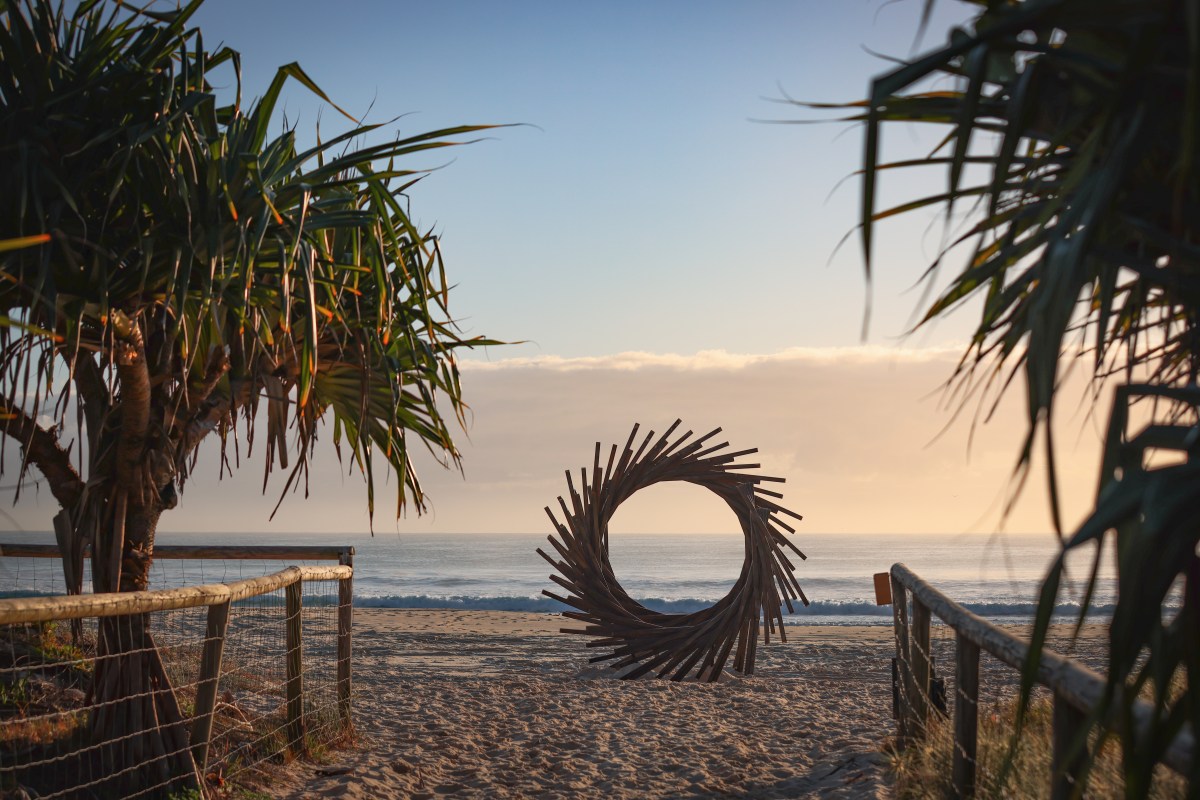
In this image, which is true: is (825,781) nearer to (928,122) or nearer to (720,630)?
(720,630)

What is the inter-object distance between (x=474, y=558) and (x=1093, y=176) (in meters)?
38.6

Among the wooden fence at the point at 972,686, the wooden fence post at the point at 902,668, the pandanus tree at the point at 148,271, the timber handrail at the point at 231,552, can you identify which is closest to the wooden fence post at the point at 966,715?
the wooden fence at the point at 972,686

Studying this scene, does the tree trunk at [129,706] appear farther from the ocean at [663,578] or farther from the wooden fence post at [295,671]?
the ocean at [663,578]

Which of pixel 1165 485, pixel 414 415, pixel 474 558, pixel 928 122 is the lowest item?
pixel 474 558

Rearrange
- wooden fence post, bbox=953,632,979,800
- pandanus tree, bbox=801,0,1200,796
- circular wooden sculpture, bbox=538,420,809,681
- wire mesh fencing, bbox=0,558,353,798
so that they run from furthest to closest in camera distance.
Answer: circular wooden sculpture, bbox=538,420,809,681 → wire mesh fencing, bbox=0,558,353,798 → wooden fence post, bbox=953,632,979,800 → pandanus tree, bbox=801,0,1200,796

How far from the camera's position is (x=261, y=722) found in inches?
177

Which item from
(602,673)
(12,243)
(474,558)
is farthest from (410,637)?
(474,558)

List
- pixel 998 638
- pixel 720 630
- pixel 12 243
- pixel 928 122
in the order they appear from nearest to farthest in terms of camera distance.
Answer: pixel 12 243 < pixel 928 122 < pixel 998 638 < pixel 720 630

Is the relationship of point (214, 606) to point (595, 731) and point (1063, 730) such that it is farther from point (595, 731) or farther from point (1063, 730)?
point (1063, 730)

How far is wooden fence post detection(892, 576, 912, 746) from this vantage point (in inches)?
163

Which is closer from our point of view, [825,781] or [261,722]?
[825,781]

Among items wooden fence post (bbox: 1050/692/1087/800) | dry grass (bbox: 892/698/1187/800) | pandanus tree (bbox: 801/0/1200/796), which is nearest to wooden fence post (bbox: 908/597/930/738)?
dry grass (bbox: 892/698/1187/800)

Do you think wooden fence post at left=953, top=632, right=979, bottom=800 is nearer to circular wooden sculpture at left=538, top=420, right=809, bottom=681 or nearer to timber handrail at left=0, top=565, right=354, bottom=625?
timber handrail at left=0, top=565, right=354, bottom=625

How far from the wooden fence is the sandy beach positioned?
41 cm
